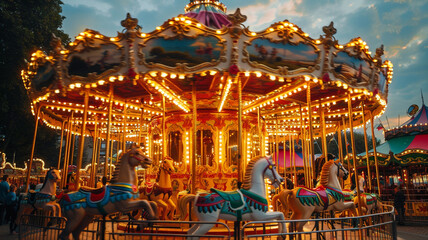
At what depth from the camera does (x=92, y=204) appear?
231 inches

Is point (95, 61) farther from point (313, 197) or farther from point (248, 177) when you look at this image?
point (313, 197)

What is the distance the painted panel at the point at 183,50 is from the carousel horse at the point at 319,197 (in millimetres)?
3274

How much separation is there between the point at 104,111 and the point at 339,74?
777 cm

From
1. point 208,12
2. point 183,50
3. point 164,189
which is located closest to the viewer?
point 183,50

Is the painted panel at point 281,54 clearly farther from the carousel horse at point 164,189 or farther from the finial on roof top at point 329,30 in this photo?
the carousel horse at point 164,189

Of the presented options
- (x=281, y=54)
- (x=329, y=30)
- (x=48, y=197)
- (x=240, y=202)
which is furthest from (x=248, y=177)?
(x=48, y=197)

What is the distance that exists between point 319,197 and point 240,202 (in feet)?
6.91

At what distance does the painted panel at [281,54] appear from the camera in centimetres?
661

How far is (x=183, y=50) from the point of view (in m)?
6.46

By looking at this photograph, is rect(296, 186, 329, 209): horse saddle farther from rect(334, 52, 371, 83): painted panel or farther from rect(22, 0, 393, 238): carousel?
rect(334, 52, 371, 83): painted panel

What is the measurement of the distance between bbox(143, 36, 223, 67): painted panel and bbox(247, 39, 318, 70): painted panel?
2.50ft

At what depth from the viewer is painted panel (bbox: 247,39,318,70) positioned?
21.7ft

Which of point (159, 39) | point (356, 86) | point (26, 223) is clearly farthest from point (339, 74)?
point (26, 223)

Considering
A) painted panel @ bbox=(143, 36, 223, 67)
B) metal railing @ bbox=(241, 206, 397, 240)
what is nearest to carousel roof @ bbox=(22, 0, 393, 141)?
painted panel @ bbox=(143, 36, 223, 67)
